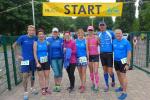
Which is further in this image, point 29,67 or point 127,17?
point 127,17

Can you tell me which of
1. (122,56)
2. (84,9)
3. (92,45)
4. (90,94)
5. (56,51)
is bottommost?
(90,94)

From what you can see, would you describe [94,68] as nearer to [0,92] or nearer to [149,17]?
[0,92]

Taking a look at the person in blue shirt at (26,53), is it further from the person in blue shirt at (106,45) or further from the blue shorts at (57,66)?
the person in blue shirt at (106,45)

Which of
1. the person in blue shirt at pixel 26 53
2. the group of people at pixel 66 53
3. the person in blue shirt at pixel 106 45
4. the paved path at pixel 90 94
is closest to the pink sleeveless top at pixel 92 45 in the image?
the group of people at pixel 66 53

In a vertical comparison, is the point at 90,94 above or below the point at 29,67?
below

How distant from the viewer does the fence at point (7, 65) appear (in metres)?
10.2

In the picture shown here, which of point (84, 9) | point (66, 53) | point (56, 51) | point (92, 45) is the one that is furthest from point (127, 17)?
point (66, 53)

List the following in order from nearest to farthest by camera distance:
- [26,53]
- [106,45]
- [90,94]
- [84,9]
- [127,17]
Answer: [26,53], [90,94], [106,45], [84,9], [127,17]

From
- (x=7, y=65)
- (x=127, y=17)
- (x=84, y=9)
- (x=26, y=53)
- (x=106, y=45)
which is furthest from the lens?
(x=127, y=17)

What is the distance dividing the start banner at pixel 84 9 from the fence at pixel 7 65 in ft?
10.7

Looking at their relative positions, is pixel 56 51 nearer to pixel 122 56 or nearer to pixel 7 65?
pixel 7 65

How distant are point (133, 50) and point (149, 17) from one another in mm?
34125

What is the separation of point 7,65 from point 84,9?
5110 mm

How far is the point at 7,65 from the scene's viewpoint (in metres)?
10.3
